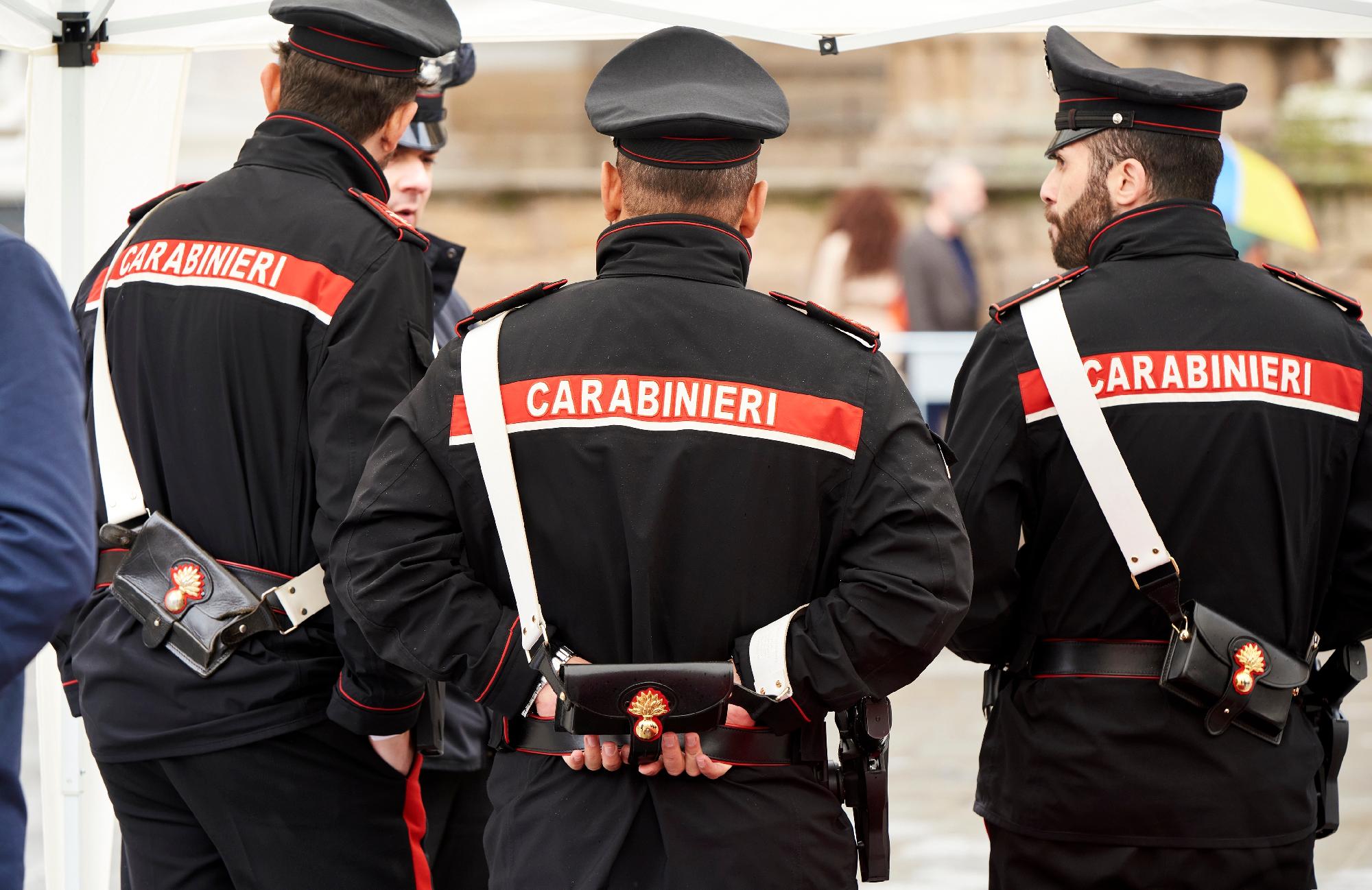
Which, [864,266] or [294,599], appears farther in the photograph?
[864,266]

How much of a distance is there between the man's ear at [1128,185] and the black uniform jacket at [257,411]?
4.06 feet

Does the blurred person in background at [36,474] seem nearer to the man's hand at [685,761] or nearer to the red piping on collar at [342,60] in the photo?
the man's hand at [685,761]

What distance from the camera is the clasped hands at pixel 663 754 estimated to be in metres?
2.32

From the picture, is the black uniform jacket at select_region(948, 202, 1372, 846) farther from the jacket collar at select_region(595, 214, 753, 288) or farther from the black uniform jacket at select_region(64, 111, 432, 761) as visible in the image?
the black uniform jacket at select_region(64, 111, 432, 761)

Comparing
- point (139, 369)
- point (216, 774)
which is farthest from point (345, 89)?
point (216, 774)

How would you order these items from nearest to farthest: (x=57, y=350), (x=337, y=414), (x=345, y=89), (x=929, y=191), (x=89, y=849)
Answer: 1. (x=57, y=350)
2. (x=337, y=414)
3. (x=345, y=89)
4. (x=89, y=849)
5. (x=929, y=191)

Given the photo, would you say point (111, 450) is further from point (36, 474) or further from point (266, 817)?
point (36, 474)

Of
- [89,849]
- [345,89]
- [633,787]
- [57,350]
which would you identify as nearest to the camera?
[57,350]

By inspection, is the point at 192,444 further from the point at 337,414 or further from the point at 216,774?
the point at 216,774

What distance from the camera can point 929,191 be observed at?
13133mm

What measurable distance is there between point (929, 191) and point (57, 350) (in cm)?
1179

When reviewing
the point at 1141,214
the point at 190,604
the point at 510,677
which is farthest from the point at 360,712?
the point at 1141,214

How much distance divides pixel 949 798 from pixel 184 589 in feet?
11.7

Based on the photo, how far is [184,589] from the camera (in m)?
2.72
